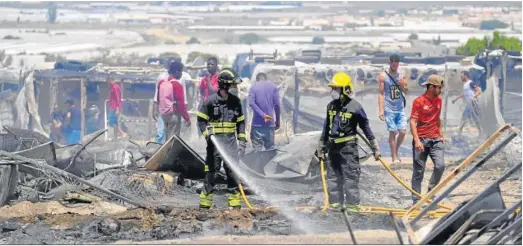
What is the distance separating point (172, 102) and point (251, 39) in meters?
56.9

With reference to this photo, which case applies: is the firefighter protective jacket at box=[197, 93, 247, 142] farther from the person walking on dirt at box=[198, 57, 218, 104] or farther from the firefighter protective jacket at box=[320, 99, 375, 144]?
the person walking on dirt at box=[198, 57, 218, 104]

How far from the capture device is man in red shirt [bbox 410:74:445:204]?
1297 centimetres

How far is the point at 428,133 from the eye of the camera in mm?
13016

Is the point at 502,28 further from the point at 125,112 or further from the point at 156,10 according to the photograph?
the point at 125,112

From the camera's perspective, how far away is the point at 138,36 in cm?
8150

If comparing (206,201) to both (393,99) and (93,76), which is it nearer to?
(393,99)

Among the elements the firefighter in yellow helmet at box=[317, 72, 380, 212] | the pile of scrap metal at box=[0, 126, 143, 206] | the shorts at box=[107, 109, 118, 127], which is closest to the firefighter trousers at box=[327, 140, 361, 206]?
the firefighter in yellow helmet at box=[317, 72, 380, 212]

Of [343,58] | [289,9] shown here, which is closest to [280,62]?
[343,58]

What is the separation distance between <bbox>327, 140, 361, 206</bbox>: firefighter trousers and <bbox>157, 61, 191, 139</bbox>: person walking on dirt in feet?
18.1

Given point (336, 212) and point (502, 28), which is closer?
point (336, 212)

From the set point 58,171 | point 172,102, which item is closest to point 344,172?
point 58,171

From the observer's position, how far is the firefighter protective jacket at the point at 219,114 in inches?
493

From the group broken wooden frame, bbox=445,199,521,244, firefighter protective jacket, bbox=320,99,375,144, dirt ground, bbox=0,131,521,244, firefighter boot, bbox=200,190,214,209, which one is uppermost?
firefighter protective jacket, bbox=320,99,375,144

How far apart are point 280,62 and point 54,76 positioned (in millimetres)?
4915
